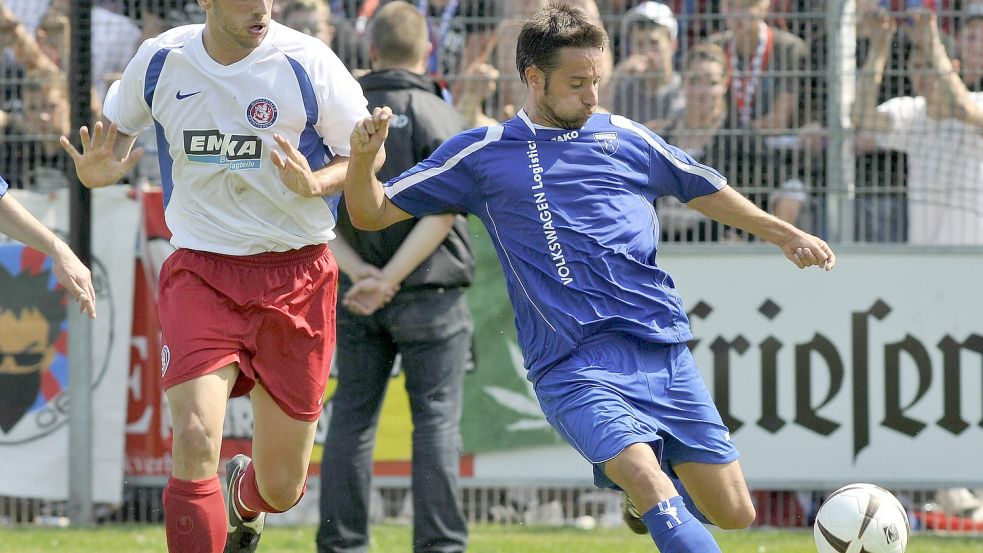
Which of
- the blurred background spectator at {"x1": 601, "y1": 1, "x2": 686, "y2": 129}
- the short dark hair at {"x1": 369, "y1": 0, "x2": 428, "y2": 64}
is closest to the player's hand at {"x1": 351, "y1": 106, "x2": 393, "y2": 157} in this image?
the short dark hair at {"x1": 369, "y1": 0, "x2": 428, "y2": 64}

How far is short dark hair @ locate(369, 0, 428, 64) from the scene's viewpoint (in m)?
6.91

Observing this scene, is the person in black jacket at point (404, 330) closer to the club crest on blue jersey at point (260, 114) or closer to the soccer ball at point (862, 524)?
the club crest on blue jersey at point (260, 114)

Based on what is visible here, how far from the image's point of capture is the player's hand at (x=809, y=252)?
17.6 ft

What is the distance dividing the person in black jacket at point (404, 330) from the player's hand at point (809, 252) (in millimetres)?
1910

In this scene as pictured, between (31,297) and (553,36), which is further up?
(553,36)

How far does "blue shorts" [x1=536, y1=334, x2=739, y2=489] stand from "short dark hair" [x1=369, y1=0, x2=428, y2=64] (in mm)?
2297

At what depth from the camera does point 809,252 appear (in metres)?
5.38

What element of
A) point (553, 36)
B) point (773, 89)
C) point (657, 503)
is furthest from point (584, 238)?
point (773, 89)

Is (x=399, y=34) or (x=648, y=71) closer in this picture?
(x=399, y=34)

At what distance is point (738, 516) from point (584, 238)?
1199 mm

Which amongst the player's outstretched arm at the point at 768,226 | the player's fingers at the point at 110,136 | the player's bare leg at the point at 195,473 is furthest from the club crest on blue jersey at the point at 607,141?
the player's fingers at the point at 110,136

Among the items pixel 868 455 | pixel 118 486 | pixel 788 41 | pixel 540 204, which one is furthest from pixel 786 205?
pixel 118 486

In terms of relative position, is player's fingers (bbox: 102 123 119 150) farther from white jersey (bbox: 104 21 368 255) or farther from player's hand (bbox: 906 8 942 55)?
player's hand (bbox: 906 8 942 55)

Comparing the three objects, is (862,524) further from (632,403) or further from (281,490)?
(281,490)
